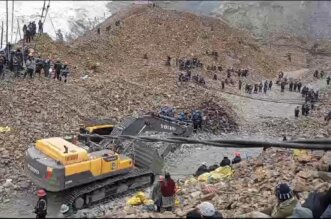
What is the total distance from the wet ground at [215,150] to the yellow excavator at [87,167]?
17.2 inches

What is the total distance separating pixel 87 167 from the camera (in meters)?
13.3

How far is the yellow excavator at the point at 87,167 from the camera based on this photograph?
1290cm

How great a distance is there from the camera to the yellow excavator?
508 inches

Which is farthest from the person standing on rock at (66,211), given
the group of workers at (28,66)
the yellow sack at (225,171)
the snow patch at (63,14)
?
the snow patch at (63,14)

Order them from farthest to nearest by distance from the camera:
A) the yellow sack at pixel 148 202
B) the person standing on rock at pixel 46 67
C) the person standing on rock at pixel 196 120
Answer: the person standing on rock at pixel 46 67 < the person standing on rock at pixel 196 120 < the yellow sack at pixel 148 202

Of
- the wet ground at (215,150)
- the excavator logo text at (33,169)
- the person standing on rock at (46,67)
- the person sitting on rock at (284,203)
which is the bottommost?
the wet ground at (215,150)

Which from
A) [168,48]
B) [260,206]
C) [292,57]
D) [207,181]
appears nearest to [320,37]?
[292,57]

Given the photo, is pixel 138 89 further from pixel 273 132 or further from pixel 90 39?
pixel 90 39

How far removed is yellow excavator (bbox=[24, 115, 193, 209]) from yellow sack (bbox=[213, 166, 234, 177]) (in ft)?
6.38

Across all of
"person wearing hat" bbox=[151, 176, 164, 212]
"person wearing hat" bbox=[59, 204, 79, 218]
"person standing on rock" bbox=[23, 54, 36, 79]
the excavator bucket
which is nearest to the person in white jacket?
"person standing on rock" bbox=[23, 54, 36, 79]

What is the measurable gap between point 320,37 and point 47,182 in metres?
43.4

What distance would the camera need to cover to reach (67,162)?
42.4ft

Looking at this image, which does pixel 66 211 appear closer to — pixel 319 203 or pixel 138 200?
pixel 138 200

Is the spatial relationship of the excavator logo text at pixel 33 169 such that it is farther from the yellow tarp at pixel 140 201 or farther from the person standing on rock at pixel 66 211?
the yellow tarp at pixel 140 201
